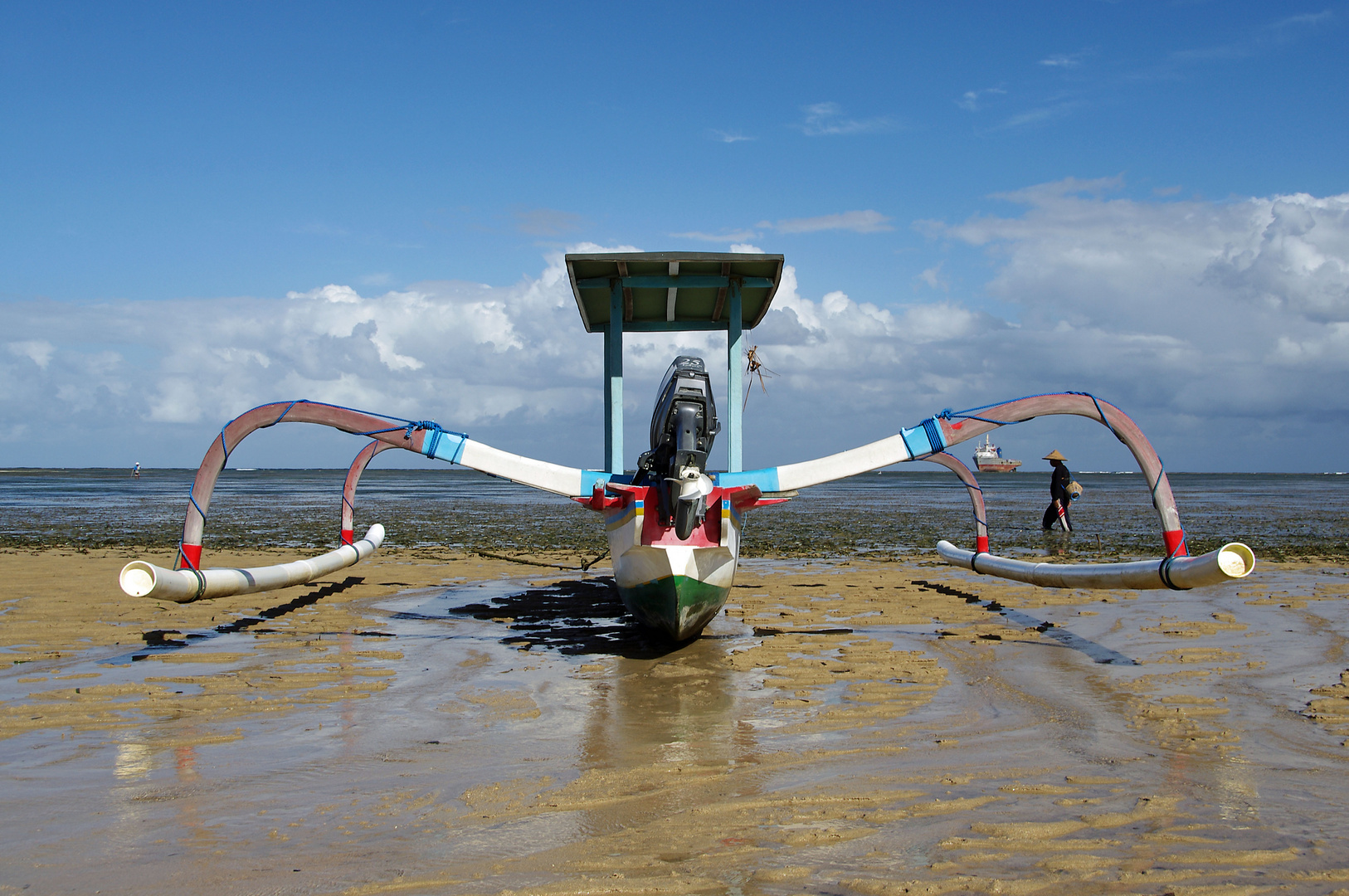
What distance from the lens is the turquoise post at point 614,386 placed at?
10094mm

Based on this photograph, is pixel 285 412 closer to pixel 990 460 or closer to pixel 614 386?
pixel 614 386

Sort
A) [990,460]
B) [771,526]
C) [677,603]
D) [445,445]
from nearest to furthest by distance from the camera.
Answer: [677,603] < [445,445] < [771,526] < [990,460]

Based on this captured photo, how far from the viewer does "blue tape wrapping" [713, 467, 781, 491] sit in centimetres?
819

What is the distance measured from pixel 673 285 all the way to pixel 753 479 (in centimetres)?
287

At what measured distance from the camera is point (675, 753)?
4723 mm

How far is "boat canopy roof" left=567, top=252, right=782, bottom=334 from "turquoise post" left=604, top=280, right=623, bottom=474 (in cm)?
8

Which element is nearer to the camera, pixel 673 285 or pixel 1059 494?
pixel 673 285

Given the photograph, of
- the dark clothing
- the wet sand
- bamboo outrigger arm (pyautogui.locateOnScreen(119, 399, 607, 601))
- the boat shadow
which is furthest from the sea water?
bamboo outrigger arm (pyautogui.locateOnScreen(119, 399, 607, 601))

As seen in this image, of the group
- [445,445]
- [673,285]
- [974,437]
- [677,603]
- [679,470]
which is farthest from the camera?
[673,285]

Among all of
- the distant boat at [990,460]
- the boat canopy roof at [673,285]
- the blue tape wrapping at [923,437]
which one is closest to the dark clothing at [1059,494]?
the boat canopy roof at [673,285]

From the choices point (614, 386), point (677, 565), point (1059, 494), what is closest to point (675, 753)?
point (677, 565)

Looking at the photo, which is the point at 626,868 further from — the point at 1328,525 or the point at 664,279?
the point at 1328,525

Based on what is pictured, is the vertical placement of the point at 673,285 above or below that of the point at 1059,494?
above

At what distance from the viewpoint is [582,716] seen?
551 cm
